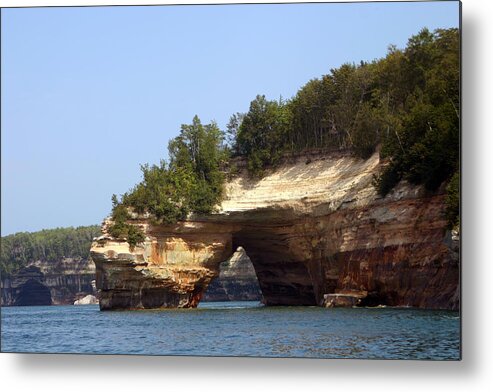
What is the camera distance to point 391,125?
25781mm

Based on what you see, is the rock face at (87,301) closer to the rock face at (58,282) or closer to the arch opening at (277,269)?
the rock face at (58,282)

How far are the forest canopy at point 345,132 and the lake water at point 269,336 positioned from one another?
260cm

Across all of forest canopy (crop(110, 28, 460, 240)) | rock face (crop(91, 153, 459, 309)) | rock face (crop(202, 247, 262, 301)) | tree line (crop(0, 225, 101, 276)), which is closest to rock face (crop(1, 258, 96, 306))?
tree line (crop(0, 225, 101, 276))

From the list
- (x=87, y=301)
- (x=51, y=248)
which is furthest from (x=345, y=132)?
(x=87, y=301)

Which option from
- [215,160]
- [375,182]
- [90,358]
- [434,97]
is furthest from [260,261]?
[90,358]

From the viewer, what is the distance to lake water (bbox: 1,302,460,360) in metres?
15.7

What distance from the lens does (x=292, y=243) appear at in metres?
33.9

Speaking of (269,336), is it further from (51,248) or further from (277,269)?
(51,248)

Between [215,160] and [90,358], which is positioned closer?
[90,358]

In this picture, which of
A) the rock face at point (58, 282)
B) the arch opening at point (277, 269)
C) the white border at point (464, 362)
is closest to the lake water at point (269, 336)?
the white border at point (464, 362)

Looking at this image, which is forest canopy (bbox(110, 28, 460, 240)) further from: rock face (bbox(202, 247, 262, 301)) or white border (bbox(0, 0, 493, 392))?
rock face (bbox(202, 247, 262, 301))

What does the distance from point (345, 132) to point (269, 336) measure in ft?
42.6

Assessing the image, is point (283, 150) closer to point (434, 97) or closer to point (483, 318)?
point (434, 97)

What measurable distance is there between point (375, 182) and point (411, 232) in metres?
2.88
